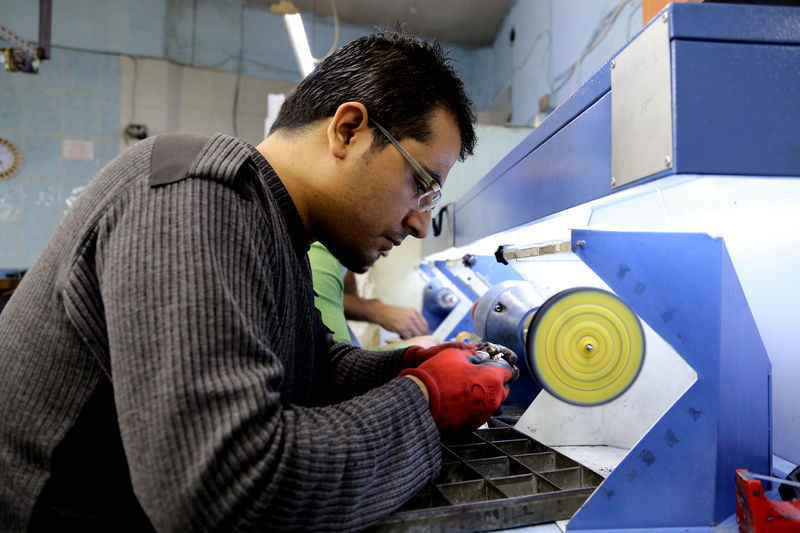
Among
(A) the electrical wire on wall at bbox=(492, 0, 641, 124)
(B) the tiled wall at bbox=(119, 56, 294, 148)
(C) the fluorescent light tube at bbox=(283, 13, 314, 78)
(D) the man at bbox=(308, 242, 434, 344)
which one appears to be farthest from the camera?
(B) the tiled wall at bbox=(119, 56, 294, 148)

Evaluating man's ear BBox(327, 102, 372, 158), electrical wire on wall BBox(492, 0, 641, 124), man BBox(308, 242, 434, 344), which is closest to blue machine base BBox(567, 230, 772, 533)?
man's ear BBox(327, 102, 372, 158)

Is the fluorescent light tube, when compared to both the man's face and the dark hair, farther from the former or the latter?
the man's face

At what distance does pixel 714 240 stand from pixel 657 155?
0.42m

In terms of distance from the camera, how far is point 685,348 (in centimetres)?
97

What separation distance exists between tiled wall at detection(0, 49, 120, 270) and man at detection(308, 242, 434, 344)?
3.27 meters

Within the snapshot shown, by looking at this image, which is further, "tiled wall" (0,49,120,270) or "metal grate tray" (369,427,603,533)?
"tiled wall" (0,49,120,270)

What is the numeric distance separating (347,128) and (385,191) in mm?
148

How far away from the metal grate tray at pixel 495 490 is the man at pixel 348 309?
2.40ft

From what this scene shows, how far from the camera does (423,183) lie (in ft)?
3.61

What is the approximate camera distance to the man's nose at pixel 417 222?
116cm

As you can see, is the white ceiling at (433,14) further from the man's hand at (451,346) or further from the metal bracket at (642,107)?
the metal bracket at (642,107)

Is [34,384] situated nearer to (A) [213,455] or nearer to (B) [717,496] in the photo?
(A) [213,455]

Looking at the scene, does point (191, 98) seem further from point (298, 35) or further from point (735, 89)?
point (735, 89)

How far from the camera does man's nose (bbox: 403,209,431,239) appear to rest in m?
1.16
